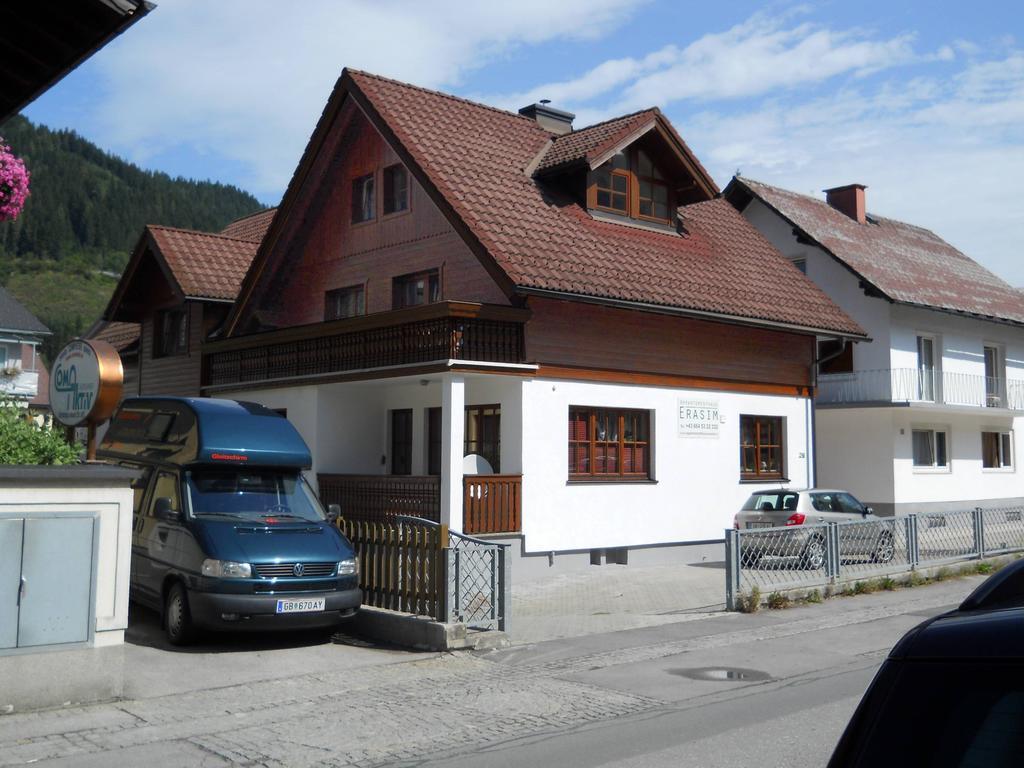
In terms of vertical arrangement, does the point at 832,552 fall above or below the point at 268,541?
below

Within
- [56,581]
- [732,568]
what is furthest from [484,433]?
[56,581]

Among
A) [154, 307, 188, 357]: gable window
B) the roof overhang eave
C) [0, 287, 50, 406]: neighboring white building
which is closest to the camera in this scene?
the roof overhang eave

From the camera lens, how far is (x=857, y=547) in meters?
16.3

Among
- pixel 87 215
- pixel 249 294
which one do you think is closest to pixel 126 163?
pixel 87 215

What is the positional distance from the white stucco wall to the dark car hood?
19.0 feet

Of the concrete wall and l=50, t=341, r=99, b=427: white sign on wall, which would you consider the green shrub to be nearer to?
l=50, t=341, r=99, b=427: white sign on wall

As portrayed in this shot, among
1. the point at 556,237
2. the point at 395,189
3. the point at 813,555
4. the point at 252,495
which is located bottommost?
the point at 813,555

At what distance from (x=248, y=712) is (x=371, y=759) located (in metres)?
1.99

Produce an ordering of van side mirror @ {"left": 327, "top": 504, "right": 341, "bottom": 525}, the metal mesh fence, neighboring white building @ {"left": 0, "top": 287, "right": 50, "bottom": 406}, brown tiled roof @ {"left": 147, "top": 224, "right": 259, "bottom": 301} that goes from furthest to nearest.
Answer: neighboring white building @ {"left": 0, "top": 287, "right": 50, "bottom": 406}
brown tiled roof @ {"left": 147, "top": 224, "right": 259, "bottom": 301}
the metal mesh fence
van side mirror @ {"left": 327, "top": 504, "right": 341, "bottom": 525}

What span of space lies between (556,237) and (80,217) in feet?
426

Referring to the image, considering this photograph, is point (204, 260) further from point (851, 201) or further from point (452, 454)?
point (851, 201)

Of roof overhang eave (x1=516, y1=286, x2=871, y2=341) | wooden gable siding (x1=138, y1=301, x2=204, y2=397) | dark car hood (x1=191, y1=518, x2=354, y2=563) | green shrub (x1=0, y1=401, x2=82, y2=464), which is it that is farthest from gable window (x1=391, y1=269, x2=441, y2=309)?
green shrub (x1=0, y1=401, x2=82, y2=464)

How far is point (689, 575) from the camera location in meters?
18.5

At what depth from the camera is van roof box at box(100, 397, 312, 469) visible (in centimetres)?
1296
